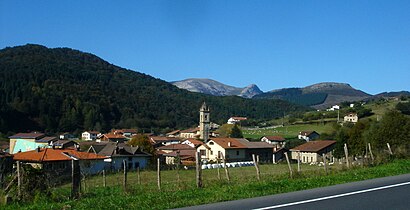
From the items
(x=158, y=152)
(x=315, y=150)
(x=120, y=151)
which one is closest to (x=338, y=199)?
(x=120, y=151)

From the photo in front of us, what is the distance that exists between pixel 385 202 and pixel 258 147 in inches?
2497

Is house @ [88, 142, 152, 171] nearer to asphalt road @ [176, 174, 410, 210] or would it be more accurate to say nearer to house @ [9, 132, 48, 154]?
house @ [9, 132, 48, 154]

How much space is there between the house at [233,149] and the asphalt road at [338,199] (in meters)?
56.7

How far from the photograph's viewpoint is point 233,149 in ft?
229

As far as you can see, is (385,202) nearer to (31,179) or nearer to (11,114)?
(31,179)

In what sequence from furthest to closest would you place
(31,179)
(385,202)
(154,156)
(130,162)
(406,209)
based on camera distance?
(154,156), (130,162), (31,179), (385,202), (406,209)

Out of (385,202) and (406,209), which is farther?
(385,202)

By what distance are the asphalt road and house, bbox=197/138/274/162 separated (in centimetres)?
5672

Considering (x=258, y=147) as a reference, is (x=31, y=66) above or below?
above

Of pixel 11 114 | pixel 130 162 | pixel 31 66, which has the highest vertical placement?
pixel 31 66

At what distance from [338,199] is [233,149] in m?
59.9

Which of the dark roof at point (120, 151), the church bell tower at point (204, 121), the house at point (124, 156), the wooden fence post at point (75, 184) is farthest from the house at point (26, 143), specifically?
the wooden fence post at point (75, 184)

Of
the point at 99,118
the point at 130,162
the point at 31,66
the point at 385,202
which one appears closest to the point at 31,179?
the point at 385,202

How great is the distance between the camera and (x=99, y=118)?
147500 mm
